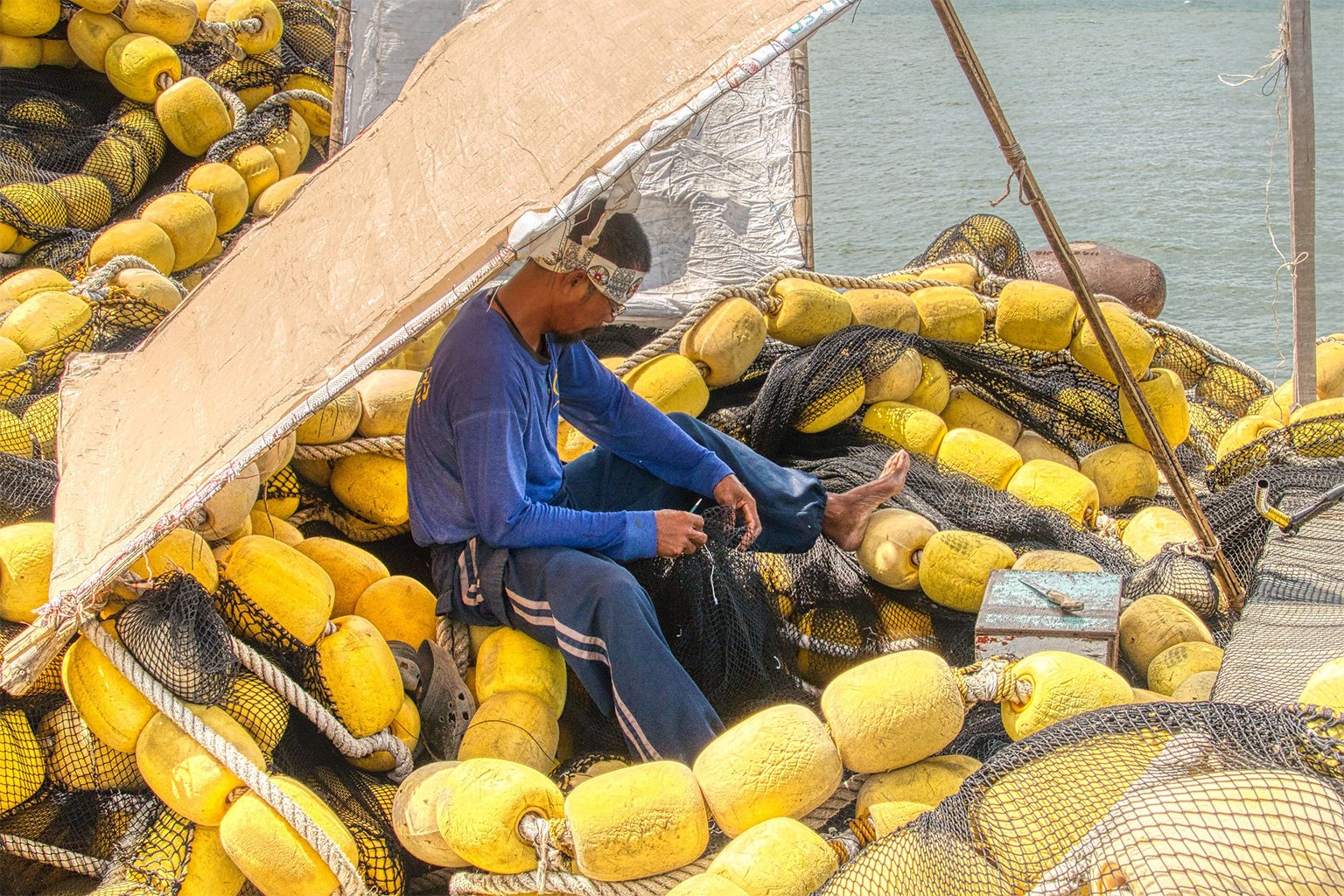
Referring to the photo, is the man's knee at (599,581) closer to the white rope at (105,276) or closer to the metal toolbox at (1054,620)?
the metal toolbox at (1054,620)

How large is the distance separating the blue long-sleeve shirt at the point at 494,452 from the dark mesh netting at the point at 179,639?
0.64 m

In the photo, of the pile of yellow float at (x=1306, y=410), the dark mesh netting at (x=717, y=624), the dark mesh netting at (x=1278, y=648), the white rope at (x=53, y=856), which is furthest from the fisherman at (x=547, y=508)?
the pile of yellow float at (x=1306, y=410)

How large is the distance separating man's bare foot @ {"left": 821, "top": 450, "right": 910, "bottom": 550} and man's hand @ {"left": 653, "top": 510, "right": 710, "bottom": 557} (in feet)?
2.02

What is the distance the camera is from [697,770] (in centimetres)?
248

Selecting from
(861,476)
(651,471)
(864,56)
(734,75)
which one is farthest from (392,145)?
(864,56)

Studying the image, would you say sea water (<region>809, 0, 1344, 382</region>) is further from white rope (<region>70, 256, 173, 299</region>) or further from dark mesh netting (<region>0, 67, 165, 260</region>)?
dark mesh netting (<region>0, 67, 165, 260</region>)

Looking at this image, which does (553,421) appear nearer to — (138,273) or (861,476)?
(861,476)

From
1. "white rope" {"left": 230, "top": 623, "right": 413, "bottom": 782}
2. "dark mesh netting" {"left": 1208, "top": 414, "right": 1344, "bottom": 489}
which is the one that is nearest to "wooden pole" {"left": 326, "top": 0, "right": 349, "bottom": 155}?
"white rope" {"left": 230, "top": 623, "right": 413, "bottom": 782}

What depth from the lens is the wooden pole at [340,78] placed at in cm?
552

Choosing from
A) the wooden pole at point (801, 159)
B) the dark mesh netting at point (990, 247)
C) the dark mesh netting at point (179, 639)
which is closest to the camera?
the dark mesh netting at point (179, 639)

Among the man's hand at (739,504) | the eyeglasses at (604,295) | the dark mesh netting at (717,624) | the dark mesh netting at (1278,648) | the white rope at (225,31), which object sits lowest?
the dark mesh netting at (717,624)

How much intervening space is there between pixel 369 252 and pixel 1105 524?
262 cm

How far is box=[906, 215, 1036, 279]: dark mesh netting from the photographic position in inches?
211

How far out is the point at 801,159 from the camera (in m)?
5.54
